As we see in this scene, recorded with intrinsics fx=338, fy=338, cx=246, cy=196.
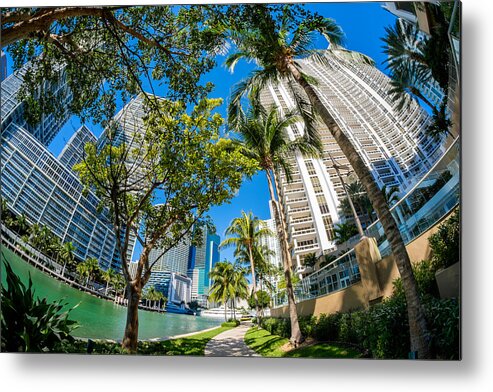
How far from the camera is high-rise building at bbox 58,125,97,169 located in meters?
3.62

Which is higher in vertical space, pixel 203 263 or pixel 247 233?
pixel 247 233

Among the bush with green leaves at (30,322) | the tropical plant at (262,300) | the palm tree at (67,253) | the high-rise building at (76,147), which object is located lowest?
the bush with green leaves at (30,322)

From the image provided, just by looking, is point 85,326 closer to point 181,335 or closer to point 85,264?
point 85,264

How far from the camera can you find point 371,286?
311 cm

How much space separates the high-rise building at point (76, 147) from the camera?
3623 mm

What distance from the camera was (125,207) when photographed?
3.80m

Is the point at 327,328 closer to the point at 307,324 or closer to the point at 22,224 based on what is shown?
the point at 307,324

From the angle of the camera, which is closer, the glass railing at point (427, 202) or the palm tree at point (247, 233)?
the glass railing at point (427, 202)

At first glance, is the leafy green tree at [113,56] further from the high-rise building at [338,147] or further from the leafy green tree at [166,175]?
the high-rise building at [338,147]

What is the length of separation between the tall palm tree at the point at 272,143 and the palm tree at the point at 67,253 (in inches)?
82.4

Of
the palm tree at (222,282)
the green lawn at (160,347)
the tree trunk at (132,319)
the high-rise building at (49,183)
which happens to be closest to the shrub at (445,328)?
the palm tree at (222,282)

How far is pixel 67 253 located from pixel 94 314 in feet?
2.24

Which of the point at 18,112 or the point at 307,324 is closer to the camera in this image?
the point at 307,324

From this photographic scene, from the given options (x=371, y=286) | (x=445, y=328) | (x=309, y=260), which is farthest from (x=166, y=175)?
(x=445, y=328)
